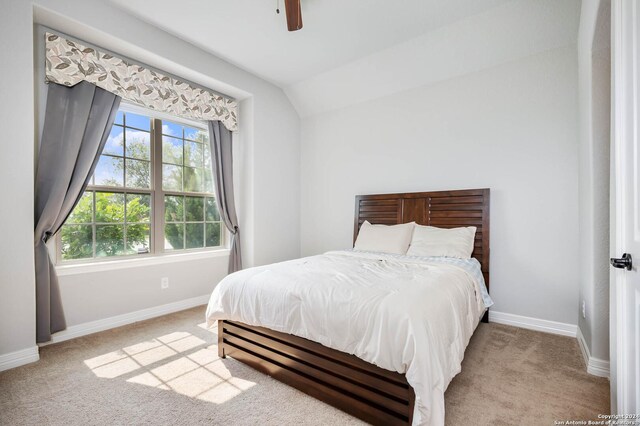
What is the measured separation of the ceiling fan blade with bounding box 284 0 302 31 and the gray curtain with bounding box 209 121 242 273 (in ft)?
6.12

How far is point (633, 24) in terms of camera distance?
39.4 inches

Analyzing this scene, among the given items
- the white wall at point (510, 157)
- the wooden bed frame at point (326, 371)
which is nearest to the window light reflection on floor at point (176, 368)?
the wooden bed frame at point (326, 371)

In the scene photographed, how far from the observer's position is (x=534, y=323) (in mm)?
2846

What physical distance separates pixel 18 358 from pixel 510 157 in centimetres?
445

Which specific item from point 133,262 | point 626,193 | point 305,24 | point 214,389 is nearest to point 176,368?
point 214,389

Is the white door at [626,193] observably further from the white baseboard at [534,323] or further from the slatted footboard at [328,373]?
the white baseboard at [534,323]

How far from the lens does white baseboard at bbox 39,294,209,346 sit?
259 centimetres

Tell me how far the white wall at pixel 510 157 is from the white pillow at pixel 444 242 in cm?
36

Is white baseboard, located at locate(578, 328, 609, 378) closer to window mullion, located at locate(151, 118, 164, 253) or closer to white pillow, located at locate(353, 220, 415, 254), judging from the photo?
white pillow, located at locate(353, 220, 415, 254)

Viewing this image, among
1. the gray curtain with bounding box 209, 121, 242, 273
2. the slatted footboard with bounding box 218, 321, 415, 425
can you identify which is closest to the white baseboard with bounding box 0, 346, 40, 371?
the slatted footboard with bounding box 218, 321, 415, 425

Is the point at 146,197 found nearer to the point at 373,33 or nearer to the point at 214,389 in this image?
the point at 214,389

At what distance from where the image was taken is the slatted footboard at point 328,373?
146 centimetres

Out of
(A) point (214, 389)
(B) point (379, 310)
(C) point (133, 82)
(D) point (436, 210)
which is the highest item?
(C) point (133, 82)

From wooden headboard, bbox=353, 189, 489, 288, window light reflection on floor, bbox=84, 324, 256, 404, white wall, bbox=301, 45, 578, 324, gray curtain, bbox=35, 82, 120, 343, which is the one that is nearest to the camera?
window light reflection on floor, bbox=84, 324, 256, 404
